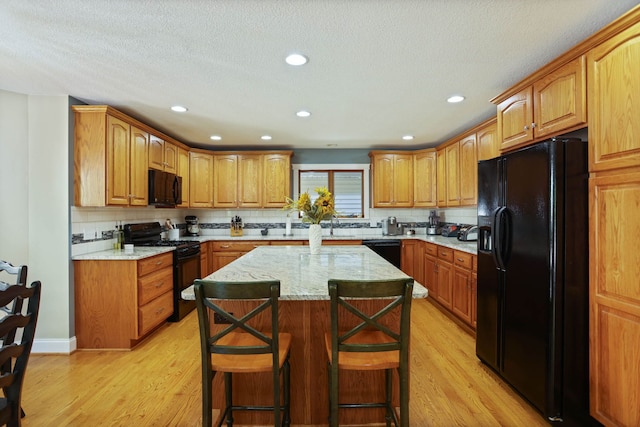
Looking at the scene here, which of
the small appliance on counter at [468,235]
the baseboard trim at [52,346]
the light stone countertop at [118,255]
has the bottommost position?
the baseboard trim at [52,346]

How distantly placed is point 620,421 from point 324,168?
4.46 meters

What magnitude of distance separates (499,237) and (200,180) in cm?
419

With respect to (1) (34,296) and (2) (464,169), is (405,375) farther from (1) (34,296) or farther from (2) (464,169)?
(2) (464,169)

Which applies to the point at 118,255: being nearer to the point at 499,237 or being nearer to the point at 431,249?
the point at 499,237

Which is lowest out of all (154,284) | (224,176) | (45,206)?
(154,284)

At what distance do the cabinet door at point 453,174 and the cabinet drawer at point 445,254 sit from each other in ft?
2.20

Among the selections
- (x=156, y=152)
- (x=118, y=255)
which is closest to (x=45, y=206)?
(x=118, y=255)

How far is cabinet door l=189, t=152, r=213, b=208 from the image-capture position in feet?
15.8

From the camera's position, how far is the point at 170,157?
13.8 ft

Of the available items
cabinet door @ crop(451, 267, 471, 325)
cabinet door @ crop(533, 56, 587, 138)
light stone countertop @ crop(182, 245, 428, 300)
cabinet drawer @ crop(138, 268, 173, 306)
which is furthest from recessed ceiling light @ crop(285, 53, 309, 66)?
cabinet door @ crop(451, 267, 471, 325)

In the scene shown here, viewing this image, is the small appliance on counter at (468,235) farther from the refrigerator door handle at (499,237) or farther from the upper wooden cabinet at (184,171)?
the upper wooden cabinet at (184,171)

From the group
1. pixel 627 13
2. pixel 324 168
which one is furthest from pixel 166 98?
pixel 627 13

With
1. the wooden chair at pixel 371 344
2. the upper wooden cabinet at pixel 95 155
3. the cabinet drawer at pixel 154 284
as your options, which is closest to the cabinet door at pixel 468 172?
the wooden chair at pixel 371 344

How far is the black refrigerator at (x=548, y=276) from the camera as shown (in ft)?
5.99
